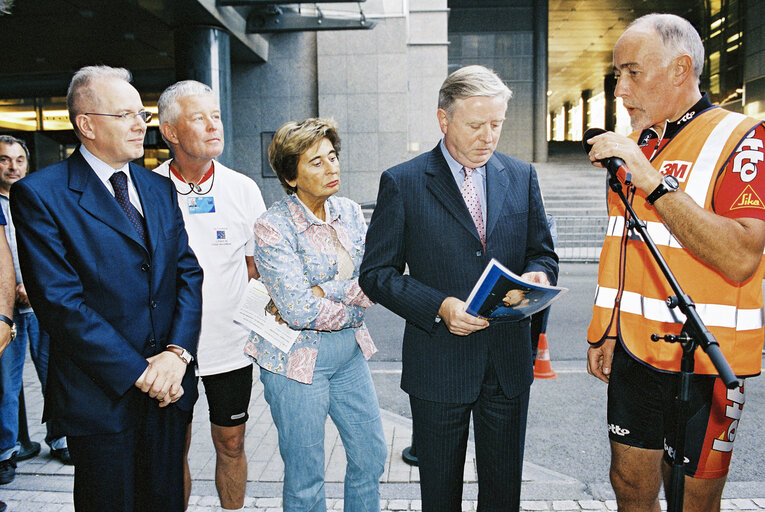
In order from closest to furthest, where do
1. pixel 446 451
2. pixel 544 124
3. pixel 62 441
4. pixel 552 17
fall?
pixel 446 451 < pixel 62 441 < pixel 544 124 < pixel 552 17

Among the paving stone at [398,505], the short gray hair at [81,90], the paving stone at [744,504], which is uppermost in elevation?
the short gray hair at [81,90]

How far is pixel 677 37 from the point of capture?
2.18 m

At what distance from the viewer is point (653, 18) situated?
224 centimetres

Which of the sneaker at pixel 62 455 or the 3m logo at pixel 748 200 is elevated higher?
the 3m logo at pixel 748 200

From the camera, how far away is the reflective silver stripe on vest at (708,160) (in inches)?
82.3

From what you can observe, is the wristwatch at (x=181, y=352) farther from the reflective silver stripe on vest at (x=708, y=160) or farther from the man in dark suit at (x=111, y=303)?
the reflective silver stripe on vest at (x=708, y=160)

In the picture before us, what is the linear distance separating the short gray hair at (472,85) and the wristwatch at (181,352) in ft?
4.84

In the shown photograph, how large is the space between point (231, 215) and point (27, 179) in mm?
1056

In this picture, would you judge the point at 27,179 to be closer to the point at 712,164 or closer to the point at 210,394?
the point at 210,394

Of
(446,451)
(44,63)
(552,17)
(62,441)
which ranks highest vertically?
(552,17)

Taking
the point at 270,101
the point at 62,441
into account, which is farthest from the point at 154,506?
the point at 270,101

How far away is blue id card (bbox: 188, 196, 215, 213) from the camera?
117 inches

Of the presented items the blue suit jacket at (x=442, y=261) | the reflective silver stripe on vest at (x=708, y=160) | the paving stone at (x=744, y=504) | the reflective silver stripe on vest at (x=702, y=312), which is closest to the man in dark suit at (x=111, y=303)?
the blue suit jacket at (x=442, y=261)

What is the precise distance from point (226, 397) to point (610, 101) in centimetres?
4459
